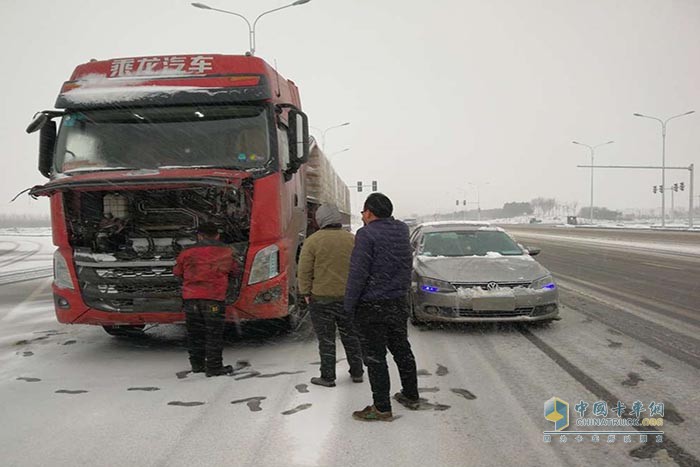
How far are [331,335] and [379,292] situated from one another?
1.06m

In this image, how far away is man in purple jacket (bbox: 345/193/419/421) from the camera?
155 inches

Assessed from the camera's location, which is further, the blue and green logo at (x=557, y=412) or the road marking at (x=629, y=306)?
the road marking at (x=629, y=306)

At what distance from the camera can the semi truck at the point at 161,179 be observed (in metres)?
5.55

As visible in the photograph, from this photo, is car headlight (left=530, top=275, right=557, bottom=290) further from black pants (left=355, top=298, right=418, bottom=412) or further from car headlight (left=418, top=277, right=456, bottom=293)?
black pants (left=355, top=298, right=418, bottom=412)

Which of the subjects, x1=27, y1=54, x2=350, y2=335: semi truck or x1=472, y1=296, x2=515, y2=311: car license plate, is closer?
x1=27, y1=54, x2=350, y2=335: semi truck

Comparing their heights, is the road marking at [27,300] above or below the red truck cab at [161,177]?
below

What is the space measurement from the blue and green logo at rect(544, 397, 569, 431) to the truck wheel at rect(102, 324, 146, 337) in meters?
5.07

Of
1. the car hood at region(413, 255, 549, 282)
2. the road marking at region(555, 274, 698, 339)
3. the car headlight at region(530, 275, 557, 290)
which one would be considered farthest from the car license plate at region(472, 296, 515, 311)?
the road marking at region(555, 274, 698, 339)

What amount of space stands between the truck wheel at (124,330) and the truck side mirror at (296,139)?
3.00 m

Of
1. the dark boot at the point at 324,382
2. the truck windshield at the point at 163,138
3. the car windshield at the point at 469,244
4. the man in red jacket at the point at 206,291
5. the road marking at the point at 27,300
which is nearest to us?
the dark boot at the point at 324,382

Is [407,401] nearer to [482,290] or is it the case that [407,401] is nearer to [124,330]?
[482,290]

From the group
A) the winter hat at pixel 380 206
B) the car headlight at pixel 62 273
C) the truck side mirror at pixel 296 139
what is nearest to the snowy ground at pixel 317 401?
the car headlight at pixel 62 273

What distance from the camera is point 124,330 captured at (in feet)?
23.0

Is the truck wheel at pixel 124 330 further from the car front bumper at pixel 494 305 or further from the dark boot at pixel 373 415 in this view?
the dark boot at pixel 373 415
